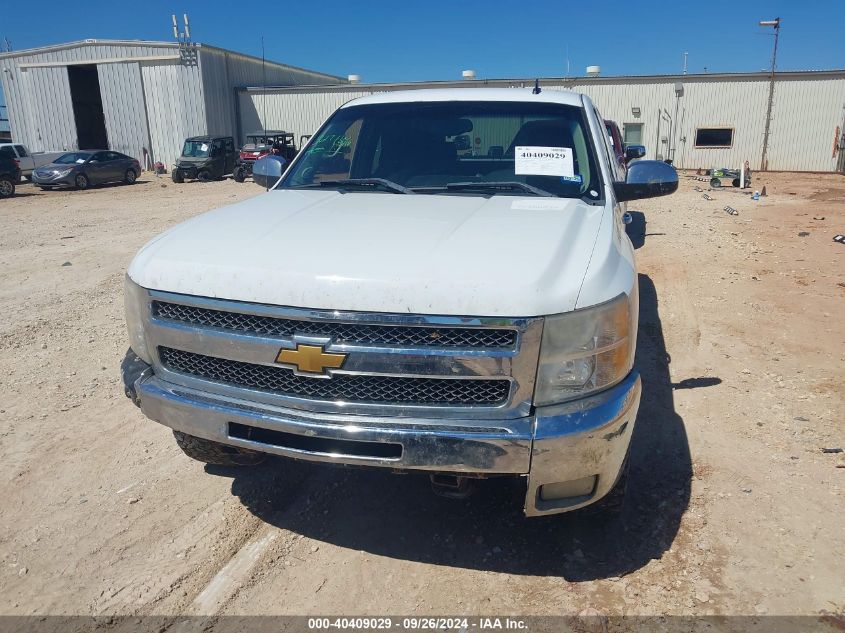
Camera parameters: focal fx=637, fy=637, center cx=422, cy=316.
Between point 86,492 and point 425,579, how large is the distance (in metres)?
1.91

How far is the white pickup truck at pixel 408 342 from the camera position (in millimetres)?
2271

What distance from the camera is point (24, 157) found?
23719 millimetres

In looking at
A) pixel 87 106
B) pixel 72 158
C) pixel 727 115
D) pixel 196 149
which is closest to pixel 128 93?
pixel 87 106

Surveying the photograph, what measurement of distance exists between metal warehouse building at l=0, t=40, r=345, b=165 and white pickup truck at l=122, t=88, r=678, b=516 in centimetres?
3237

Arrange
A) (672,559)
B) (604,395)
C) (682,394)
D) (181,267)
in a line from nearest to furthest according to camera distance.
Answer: (604,395)
(181,267)
(672,559)
(682,394)

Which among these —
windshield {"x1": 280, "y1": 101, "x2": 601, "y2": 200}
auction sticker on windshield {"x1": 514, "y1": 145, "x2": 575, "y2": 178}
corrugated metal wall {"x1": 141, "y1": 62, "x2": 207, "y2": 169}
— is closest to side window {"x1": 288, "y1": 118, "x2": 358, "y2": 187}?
windshield {"x1": 280, "y1": 101, "x2": 601, "y2": 200}

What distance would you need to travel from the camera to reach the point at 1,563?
2.81m

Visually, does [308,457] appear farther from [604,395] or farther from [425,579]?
[604,395]

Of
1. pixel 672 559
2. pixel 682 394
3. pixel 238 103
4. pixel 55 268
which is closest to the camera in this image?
pixel 672 559

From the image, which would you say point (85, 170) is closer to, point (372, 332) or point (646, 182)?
point (646, 182)

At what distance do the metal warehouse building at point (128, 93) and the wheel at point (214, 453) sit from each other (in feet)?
105

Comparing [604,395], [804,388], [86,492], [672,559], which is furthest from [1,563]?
[804,388]

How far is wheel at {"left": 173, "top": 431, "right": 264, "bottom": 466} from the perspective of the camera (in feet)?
10.2

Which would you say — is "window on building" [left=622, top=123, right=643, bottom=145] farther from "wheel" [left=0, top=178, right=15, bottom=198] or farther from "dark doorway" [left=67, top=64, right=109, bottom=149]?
"dark doorway" [left=67, top=64, right=109, bottom=149]
